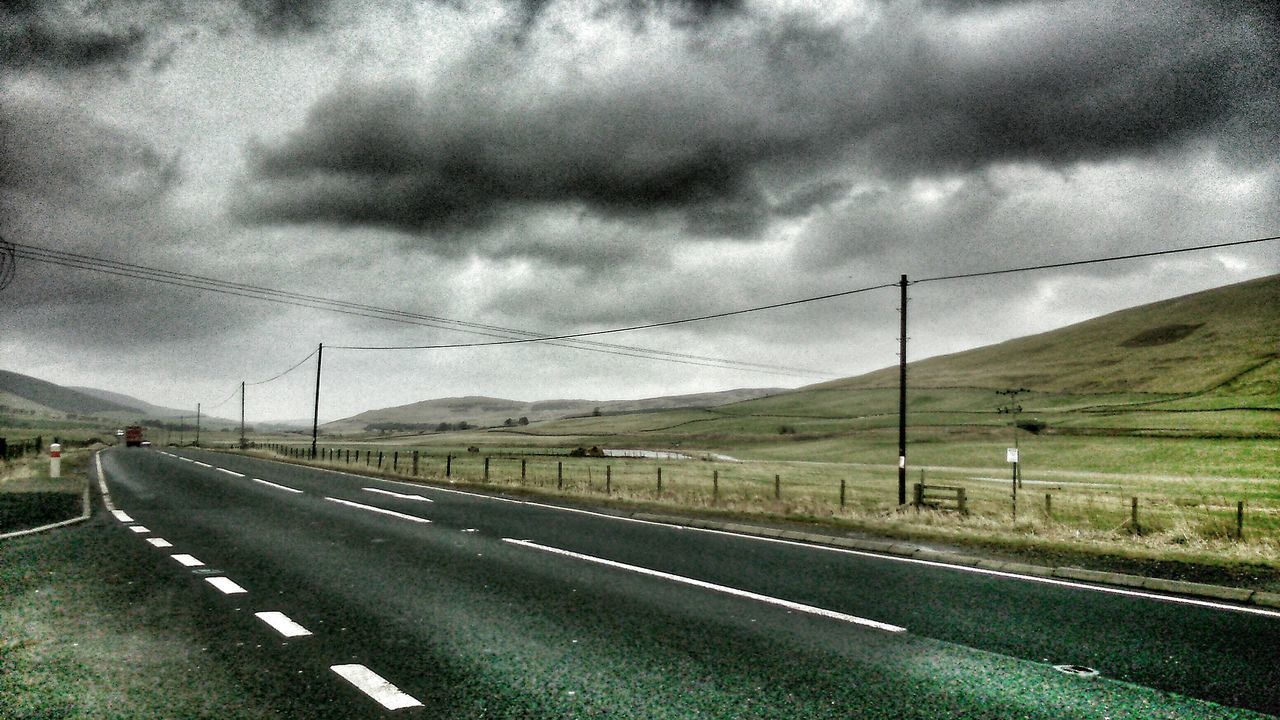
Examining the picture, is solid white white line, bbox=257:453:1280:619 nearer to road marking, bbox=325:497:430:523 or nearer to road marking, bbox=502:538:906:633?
road marking, bbox=502:538:906:633

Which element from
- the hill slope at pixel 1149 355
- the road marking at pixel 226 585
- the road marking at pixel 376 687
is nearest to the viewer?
the road marking at pixel 376 687

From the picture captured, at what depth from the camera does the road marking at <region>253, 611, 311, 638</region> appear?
620 cm

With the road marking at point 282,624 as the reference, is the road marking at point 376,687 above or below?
above

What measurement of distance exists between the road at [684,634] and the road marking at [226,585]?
2.0 inches

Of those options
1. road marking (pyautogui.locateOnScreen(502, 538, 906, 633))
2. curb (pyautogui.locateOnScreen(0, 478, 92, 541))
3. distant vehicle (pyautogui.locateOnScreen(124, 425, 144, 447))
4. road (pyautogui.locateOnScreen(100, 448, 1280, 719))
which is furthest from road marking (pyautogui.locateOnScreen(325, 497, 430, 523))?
distant vehicle (pyautogui.locateOnScreen(124, 425, 144, 447))

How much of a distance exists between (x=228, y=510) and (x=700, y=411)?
456 feet

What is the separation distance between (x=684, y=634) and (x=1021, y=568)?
19.0ft

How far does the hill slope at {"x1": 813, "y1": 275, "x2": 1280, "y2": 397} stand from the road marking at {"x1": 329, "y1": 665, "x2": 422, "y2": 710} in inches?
4521

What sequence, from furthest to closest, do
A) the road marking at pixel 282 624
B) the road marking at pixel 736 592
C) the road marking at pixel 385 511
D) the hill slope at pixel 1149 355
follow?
the hill slope at pixel 1149 355
the road marking at pixel 385 511
the road marking at pixel 736 592
the road marking at pixel 282 624

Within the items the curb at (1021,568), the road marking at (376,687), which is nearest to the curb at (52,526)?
the road marking at (376,687)

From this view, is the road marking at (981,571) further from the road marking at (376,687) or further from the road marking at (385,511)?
the road marking at (376,687)

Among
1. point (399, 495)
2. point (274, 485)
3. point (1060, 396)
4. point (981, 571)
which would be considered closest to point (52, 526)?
point (399, 495)

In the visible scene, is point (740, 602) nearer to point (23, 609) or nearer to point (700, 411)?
point (23, 609)

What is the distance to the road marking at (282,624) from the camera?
620 cm
